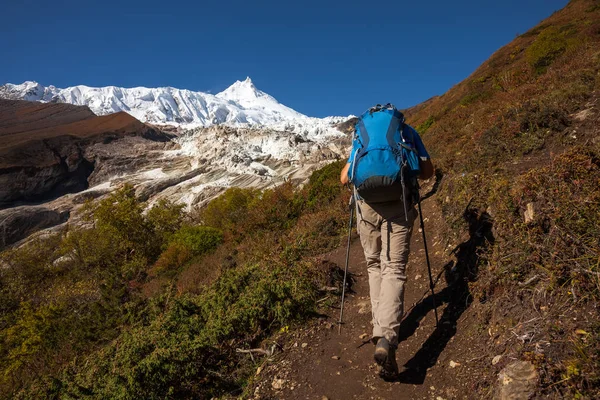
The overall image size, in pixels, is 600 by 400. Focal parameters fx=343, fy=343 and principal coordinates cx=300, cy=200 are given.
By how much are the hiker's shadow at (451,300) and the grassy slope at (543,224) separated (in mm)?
161

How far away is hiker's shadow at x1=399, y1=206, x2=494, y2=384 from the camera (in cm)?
328

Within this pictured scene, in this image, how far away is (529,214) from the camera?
359 cm

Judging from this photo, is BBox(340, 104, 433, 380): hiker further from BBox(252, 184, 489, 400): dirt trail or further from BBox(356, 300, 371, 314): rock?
BBox(356, 300, 371, 314): rock

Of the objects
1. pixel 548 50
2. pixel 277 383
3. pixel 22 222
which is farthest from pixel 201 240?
pixel 22 222

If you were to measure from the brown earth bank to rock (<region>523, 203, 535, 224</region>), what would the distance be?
84.7 meters

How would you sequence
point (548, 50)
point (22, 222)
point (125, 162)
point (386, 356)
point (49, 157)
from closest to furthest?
point (386, 356)
point (548, 50)
point (22, 222)
point (125, 162)
point (49, 157)

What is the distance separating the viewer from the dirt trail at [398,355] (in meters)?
2.99

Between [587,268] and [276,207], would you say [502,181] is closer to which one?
[587,268]

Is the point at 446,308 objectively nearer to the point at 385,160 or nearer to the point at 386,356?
the point at 386,356

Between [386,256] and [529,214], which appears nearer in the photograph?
[386,256]

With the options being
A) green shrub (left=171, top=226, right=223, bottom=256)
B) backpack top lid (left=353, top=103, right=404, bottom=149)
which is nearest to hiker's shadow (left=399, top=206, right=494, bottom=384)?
backpack top lid (left=353, top=103, right=404, bottom=149)

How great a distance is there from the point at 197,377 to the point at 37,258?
31667 mm

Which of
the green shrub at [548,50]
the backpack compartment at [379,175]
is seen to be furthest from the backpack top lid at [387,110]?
the green shrub at [548,50]

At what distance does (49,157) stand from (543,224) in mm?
116703
